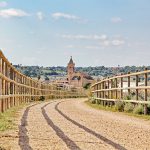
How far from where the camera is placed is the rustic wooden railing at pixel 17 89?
16.6 metres

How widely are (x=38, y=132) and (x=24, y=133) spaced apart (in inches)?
13.2

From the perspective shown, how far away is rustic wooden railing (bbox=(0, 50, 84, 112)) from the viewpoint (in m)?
16.6

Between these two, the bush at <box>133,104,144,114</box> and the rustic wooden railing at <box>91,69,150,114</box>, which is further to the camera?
the bush at <box>133,104,144,114</box>

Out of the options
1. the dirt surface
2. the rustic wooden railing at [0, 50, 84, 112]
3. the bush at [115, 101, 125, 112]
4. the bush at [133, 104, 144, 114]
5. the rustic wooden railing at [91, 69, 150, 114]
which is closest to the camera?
the dirt surface

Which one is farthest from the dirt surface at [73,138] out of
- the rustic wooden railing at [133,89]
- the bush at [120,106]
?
the bush at [120,106]

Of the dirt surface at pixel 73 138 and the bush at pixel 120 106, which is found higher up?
the bush at pixel 120 106

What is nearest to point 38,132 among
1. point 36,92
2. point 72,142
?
point 72,142

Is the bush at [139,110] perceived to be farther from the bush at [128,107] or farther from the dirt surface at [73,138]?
the dirt surface at [73,138]

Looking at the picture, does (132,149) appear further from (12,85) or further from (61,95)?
(61,95)

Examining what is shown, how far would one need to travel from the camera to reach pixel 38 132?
32.8 feet

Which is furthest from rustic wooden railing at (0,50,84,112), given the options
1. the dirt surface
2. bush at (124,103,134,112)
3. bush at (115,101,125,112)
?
the dirt surface

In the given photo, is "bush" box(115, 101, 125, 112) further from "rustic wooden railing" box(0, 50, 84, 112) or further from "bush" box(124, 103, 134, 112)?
"rustic wooden railing" box(0, 50, 84, 112)

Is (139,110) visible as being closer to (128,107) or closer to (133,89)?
(128,107)

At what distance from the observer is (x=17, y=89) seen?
23.2m
